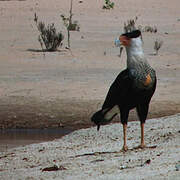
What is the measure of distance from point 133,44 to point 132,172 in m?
1.68

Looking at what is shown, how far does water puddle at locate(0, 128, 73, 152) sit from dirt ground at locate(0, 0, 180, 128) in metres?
0.30

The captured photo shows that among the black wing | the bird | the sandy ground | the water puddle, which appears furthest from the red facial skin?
the water puddle

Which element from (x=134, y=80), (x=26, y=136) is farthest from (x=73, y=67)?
(x=134, y=80)

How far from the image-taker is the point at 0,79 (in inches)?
698

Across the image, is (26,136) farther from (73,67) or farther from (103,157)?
(73,67)

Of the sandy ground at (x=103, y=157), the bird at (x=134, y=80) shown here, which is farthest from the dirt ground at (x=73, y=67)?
the bird at (x=134, y=80)

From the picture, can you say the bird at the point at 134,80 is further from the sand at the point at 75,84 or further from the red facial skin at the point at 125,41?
the sand at the point at 75,84

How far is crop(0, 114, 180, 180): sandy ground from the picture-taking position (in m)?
7.29

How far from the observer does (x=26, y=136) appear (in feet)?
42.3

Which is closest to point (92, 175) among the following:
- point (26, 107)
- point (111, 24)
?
point (26, 107)

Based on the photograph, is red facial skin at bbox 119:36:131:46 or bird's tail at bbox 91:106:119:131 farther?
bird's tail at bbox 91:106:119:131

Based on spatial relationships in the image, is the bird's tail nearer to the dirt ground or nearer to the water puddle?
the water puddle

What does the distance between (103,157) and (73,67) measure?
1126cm

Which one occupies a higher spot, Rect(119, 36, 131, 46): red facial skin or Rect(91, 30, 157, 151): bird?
Rect(119, 36, 131, 46): red facial skin
